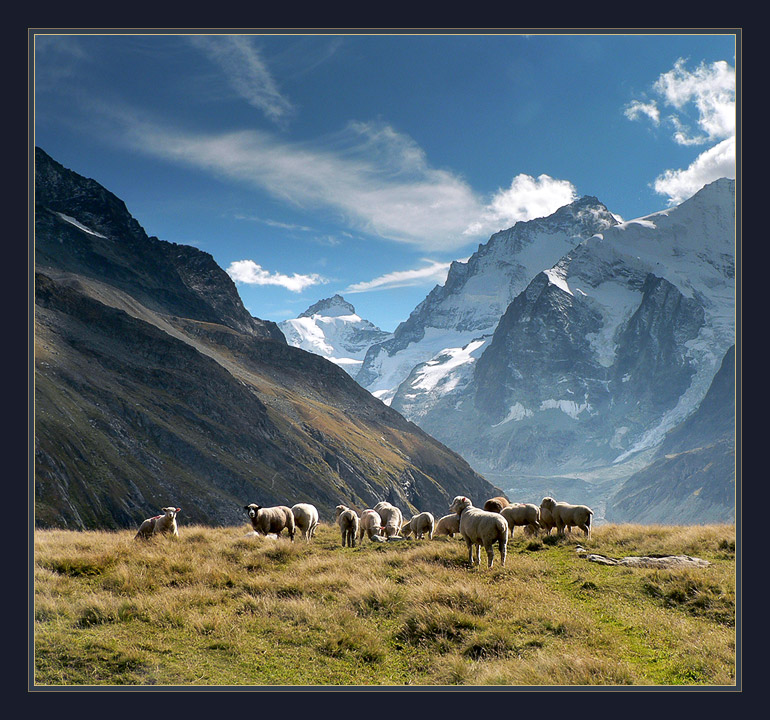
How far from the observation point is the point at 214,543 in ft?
63.6

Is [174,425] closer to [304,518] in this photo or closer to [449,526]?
[304,518]

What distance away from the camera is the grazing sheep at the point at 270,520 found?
22.2 meters

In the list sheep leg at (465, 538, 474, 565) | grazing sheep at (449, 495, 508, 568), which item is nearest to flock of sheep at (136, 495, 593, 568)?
sheep leg at (465, 538, 474, 565)

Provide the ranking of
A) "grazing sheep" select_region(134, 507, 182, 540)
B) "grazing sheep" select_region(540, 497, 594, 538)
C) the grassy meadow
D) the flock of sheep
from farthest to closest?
"grazing sheep" select_region(540, 497, 594, 538)
the flock of sheep
"grazing sheep" select_region(134, 507, 182, 540)
the grassy meadow

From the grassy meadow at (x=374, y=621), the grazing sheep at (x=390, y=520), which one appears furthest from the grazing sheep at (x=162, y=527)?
the grazing sheep at (x=390, y=520)

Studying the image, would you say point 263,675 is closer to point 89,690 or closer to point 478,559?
point 89,690

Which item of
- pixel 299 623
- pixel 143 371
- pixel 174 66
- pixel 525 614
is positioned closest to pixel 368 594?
pixel 299 623

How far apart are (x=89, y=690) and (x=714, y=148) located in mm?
17121

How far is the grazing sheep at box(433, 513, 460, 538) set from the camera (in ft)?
73.5

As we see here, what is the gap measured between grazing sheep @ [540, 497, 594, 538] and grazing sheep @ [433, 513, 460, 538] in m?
3.33

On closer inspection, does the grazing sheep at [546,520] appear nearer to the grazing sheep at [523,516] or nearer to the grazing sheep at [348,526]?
the grazing sheep at [523,516]

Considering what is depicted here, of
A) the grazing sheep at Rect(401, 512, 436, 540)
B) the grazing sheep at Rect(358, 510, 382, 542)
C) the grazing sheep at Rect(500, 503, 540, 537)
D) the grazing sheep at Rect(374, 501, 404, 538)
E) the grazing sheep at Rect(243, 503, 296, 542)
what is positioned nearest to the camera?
the grazing sheep at Rect(243, 503, 296, 542)

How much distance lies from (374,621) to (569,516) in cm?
1294

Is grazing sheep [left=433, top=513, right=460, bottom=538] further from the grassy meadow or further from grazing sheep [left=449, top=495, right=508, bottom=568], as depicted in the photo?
grazing sheep [left=449, top=495, right=508, bottom=568]
